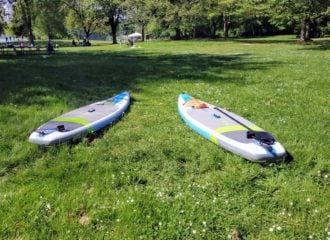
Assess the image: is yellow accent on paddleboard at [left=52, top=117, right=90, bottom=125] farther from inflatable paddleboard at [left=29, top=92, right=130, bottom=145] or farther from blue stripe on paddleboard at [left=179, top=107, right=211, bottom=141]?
blue stripe on paddleboard at [left=179, top=107, right=211, bottom=141]

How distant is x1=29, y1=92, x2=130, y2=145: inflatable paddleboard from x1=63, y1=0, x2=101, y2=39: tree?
43.7 metres

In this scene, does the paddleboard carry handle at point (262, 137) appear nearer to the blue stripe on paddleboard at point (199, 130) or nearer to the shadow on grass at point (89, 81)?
the blue stripe on paddleboard at point (199, 130)

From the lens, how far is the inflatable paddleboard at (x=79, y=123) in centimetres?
469

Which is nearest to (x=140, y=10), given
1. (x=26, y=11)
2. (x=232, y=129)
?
(x=26, y=11)

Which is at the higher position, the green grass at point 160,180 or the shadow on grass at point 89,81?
the shadow on grass at point 89,81

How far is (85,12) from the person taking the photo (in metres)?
50.2

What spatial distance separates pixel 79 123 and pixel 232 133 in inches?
92.3

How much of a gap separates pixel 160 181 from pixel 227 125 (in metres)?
1.59

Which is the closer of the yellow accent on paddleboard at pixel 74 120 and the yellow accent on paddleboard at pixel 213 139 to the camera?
the yellow accent on paddleboard at pixel 213 139

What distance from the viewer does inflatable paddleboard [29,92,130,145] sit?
4691 millimetres

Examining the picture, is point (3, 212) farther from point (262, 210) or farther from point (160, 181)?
point (262, 210)

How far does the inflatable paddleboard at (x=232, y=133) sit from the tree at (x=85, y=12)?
44.5 m

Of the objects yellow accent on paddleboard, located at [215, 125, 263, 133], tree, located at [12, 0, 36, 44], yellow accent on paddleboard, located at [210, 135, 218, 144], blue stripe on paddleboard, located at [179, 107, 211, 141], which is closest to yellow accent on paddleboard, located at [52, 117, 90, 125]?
blue stripe on paddleboard, located at [179, 107, 211, 141]

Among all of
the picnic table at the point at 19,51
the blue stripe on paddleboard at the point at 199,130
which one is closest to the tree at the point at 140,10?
the picnic table at the point at 19,51
